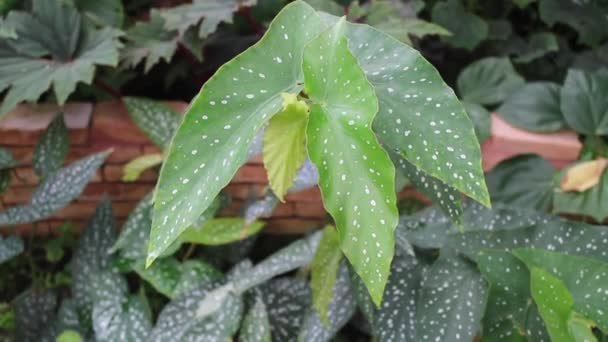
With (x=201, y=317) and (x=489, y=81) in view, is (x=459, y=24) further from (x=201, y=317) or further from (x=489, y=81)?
(x=201, y=317)

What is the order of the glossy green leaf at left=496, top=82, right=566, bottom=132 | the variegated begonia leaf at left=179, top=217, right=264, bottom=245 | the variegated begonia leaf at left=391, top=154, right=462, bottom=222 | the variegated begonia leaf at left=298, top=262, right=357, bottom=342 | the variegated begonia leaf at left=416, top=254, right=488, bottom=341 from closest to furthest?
the variegated begonia leaf at left=391, top=154, right=462, bottom=222
the variegated begonia leaf at left=416, top=254, right=488, bottom=341
the variegated begonia leaf at left=298, top=262, right=357, bottom=342
the variegated begonia leaf at left=179, top=217, right=264, bottom=245
the glossy green leaf at left=496, top=82, right=566, bottom=132

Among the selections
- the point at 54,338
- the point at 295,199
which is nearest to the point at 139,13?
the point at 295,199

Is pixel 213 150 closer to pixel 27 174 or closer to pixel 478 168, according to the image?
pixel 478 168

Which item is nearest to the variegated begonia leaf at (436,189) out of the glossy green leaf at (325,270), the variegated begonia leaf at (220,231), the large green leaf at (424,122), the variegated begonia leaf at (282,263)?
the large green leaf at (424,122)

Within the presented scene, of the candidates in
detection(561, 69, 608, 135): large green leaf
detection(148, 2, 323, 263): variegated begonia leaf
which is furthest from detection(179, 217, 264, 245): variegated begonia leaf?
detection(561, 69, 608, 135): large green leaf

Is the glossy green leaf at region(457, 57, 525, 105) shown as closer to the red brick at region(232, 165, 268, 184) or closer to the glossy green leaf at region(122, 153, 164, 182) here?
the red brick at region(232, 165, 268, 184)

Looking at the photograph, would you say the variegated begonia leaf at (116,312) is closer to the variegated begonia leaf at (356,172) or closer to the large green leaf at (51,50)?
the large green leaf at (51,50)
